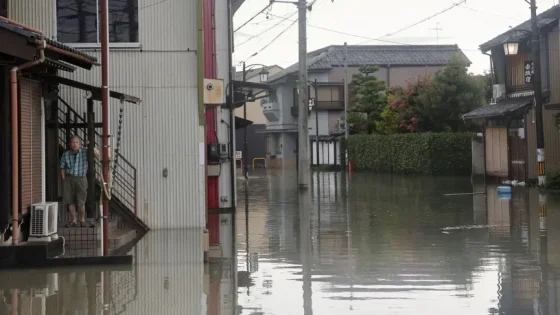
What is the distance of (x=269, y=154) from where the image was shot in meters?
75.5

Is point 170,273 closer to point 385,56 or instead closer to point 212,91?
point 212,91

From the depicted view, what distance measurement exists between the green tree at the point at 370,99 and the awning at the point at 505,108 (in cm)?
1656

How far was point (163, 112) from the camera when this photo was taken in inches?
659

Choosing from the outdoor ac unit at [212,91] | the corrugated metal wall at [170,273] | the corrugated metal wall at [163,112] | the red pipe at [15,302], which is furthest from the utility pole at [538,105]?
the red pipe at [15,302]

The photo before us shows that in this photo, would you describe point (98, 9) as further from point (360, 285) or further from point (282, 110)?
point (282, 110)

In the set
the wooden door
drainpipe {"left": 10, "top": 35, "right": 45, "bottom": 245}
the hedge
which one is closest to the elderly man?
drainpipe {"left": 10, "top": 35, "right": 45, "bottom": 245}

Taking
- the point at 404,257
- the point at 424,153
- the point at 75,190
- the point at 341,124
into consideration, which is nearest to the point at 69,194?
the point at 75,190

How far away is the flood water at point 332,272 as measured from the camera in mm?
9414

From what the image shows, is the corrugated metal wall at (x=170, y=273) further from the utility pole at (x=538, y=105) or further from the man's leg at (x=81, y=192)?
the utility pole at (x=538, y=105)

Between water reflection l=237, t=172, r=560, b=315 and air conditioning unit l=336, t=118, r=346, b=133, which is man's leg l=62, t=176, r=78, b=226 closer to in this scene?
water reflection l=237, t=172, r=560, b=315

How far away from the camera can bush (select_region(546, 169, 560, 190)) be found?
26.9m

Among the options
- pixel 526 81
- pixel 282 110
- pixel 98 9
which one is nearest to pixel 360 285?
pixel 98 9

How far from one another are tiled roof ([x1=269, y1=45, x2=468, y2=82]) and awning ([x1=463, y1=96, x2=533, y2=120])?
27.3 meters

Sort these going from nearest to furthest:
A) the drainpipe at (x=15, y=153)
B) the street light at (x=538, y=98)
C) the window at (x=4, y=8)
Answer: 1. the drainpipe at (x=15, y=153)
2. the window at (x=4, y=8)
3. the street light at (x=538, y=98)
